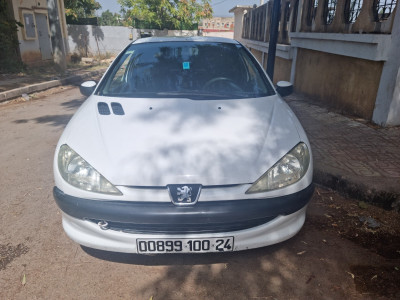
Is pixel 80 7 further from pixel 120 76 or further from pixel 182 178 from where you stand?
pixel 182 178

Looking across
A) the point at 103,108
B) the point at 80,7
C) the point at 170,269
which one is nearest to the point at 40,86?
the point at 103,108

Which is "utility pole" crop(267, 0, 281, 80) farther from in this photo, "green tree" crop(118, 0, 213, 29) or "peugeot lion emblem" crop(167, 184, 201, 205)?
"green tree" crop(118, 0, 213, 29)

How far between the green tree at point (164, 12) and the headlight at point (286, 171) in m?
28.7

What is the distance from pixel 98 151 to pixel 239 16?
28252 millimetres

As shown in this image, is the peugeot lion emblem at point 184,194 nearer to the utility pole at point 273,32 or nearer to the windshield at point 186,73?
the windshield at point 186,73

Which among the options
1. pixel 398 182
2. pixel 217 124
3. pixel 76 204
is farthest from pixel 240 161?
pixel 398 182

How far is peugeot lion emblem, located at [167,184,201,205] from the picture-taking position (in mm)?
2033

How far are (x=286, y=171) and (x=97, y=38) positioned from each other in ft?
77.7

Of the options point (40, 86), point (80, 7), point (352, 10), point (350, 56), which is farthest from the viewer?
point (80, 7)

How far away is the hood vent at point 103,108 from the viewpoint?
107 inches

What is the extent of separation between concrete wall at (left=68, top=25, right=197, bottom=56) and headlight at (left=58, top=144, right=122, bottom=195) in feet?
71.6

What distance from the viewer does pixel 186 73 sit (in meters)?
3.26

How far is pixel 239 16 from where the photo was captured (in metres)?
27.8

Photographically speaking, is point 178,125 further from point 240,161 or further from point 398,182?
point 398,182
